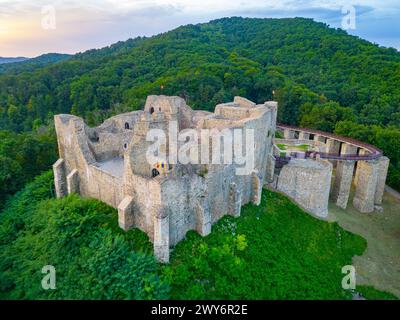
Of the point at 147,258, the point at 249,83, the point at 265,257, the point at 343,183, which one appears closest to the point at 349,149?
the point at 343,183

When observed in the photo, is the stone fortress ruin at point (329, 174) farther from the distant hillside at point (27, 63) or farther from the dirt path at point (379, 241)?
the distant hillside at point (27, 63)

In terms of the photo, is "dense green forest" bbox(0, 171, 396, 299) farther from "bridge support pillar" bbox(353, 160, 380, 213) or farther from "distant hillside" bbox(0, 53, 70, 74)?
"distant hillside" bbox(0, 53, 70, 74)

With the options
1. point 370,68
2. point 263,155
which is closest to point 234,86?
point 370,68

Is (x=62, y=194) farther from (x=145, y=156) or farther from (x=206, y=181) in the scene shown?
(x=206, y=181)

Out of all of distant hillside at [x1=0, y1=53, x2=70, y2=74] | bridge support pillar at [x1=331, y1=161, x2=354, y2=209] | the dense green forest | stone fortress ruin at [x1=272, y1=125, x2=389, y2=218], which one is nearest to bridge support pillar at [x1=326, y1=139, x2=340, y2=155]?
stone fortress ruin at [x1=272, y1=125, x2=389, y2=218]

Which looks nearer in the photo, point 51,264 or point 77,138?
point 51,264

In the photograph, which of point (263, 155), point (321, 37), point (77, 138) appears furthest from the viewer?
point (321, 37)

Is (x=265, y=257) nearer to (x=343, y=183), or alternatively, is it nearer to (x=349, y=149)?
(x=343, y=183)
